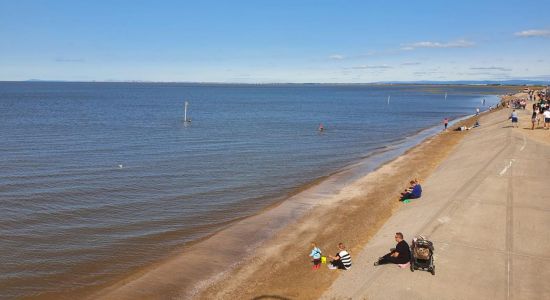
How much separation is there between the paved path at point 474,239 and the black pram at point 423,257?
177mm

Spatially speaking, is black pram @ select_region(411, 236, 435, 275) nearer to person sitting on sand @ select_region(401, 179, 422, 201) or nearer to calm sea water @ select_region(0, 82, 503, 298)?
person sitting on sand @ select_region(401, 179, 422, 201)

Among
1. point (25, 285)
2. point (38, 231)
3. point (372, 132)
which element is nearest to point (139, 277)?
point (25, 285)

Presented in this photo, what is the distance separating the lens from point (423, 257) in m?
13.1

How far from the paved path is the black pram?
0.18m

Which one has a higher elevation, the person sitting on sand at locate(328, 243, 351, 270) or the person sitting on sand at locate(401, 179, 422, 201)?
the person sitting on sand at locate(401, 179, 422, 201)

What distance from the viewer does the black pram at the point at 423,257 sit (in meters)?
13.1

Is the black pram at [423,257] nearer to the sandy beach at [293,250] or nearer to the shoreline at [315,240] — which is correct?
the sandy beach at [293,250]

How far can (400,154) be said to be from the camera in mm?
39125

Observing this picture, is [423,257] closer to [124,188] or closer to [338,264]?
[338,264]

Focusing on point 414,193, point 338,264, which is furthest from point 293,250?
point 414,193

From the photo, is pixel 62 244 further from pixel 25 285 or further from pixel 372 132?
pixel 372 132

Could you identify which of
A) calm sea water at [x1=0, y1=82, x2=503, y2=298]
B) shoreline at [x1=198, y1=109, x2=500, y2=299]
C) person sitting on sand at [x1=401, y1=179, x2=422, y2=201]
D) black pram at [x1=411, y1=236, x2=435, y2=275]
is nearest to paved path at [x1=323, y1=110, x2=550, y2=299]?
black pram at [x1=411, y1=236, x2=435, y2=275]

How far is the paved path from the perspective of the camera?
1227 cm

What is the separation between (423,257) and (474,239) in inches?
142
